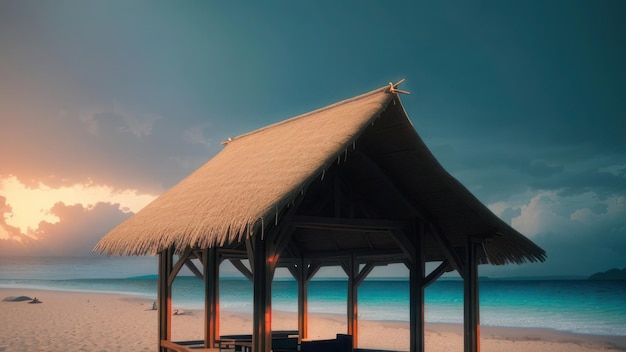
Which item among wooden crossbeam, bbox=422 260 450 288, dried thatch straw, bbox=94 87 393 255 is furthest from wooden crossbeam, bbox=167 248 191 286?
Result: wooden crossbeam, bbox=422 260 450 288

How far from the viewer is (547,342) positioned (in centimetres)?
2577

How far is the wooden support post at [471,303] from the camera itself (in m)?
9.47

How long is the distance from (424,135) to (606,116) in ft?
45.6

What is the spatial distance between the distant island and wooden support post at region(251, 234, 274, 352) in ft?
172

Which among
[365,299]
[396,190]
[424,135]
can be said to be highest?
[424,135]

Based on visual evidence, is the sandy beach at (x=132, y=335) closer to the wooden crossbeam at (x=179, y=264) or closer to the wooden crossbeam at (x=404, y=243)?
the wooden crossbeam at (x=179, y=264)

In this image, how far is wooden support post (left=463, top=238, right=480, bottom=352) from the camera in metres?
9.47

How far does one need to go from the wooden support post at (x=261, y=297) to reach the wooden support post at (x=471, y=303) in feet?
9.54

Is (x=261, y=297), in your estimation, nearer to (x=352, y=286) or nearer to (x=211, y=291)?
(x=211, y=291)

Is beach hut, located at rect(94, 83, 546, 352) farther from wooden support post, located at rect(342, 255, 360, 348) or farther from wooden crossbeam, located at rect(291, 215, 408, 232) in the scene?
wooden support post, located at rect(342, 255, 360, 348)

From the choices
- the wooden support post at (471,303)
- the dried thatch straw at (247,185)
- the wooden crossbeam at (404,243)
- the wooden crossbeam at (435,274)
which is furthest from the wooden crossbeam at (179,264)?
the wooden support post at (471,303)

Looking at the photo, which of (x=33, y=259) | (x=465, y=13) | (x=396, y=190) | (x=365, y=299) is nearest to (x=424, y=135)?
(x=465, y=13)

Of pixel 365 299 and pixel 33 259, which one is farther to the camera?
pixel 33 259

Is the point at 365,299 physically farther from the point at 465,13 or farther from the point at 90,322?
the point at 90,322
